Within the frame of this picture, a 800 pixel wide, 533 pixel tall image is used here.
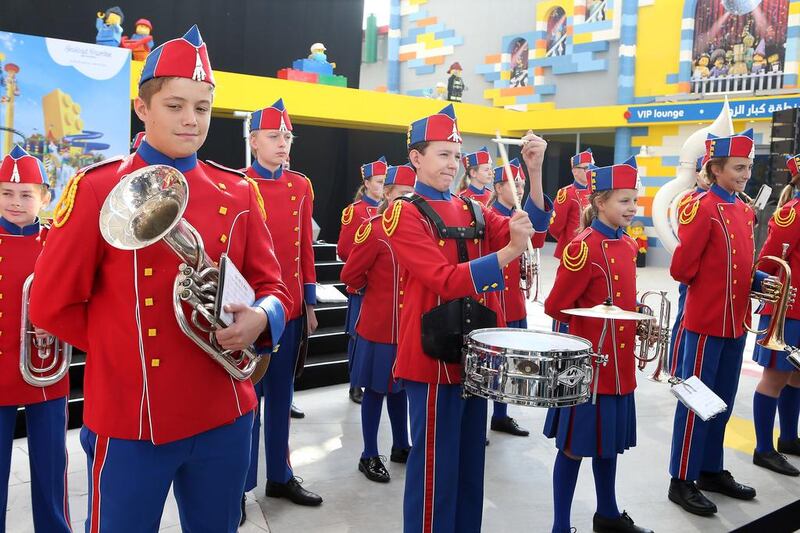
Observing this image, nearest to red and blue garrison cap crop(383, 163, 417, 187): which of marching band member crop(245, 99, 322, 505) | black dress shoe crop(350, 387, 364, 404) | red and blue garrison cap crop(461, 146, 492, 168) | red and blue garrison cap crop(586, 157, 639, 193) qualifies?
red and blue garrison cap crop(461, 146, 492, 168)

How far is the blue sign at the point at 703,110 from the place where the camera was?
42.5 feet

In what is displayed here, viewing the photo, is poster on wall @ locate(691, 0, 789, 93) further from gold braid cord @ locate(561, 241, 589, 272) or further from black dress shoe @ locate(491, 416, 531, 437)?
gold braid cord @ locate(561, 241, 589, 272)

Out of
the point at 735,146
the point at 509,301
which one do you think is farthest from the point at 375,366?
the point at 735,146

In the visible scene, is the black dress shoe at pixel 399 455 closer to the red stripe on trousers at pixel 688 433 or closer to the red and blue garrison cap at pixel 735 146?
the red stripe on trousers at pixel 688 433

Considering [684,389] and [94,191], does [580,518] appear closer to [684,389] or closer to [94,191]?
[684,389]

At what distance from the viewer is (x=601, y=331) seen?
3.22 meters

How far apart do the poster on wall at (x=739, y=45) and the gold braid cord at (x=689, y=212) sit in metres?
12.1

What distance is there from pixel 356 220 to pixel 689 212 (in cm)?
258

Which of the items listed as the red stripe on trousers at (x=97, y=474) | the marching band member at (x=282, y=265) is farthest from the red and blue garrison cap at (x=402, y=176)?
the red stripe on trousers at (x=97, y=474)

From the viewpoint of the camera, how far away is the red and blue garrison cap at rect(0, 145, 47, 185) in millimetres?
2959

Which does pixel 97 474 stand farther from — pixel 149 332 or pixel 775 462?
pixel 775 462

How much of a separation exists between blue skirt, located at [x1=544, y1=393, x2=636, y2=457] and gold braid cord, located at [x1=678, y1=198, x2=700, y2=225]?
1.07 m

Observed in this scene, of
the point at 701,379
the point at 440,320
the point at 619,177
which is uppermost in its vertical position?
the point at 619,177

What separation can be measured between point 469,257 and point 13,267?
1.78m
